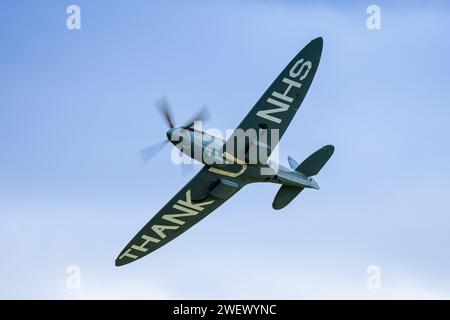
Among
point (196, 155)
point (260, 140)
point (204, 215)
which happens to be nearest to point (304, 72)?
point (260, 140)

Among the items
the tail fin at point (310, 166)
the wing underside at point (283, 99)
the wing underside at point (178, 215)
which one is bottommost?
the wing underside at point (178, 215)

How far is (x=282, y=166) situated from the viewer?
27.8m

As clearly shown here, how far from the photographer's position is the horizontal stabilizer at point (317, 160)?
92.2 feet

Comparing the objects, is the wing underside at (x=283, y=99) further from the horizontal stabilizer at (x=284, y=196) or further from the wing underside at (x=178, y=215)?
the horizontal stabilizer at (x=284, y=196)

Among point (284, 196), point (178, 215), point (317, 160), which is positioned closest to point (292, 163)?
point (284, 196)

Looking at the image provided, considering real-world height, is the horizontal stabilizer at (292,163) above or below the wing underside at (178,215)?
above

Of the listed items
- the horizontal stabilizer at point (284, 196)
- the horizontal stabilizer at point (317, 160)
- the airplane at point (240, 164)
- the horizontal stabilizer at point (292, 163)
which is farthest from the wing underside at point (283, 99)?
the horizontal stabilizer at point (292, 163)

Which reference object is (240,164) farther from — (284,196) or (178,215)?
(178,215)

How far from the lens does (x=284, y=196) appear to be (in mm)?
28625

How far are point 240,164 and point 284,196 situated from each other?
2.80 m

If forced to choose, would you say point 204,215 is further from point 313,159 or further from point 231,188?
point 313,159

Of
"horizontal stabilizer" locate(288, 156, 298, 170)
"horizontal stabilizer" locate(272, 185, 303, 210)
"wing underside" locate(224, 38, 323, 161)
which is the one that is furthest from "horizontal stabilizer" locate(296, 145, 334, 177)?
"wing underside" locate(224, 38, 323, 161)

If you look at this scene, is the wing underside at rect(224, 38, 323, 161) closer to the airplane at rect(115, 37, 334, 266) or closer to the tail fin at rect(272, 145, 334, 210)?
the airplane at rect(115, 37, 334, 266)

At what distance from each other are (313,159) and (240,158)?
304cm
